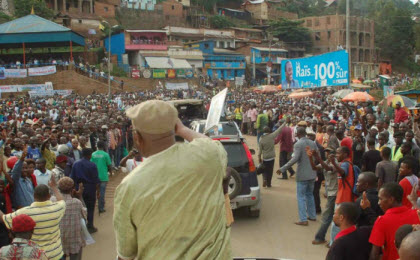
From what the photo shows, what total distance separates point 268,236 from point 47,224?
3830mm

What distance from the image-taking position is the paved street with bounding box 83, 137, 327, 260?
6.26 meters

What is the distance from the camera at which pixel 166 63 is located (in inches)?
1909

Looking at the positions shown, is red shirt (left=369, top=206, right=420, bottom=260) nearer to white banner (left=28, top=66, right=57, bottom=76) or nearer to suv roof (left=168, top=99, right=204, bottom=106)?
suv roof (left=168, top=99, right=204, bottom=106)

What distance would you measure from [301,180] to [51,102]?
2131 cm

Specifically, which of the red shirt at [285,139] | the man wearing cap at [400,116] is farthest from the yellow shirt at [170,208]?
the man wearing cap at [400,116]

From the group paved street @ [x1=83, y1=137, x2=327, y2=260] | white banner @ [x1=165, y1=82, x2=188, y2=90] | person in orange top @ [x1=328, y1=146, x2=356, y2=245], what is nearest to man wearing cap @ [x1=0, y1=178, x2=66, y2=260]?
paved street @ [x1=83, y1=137, x2=327, y2=260]

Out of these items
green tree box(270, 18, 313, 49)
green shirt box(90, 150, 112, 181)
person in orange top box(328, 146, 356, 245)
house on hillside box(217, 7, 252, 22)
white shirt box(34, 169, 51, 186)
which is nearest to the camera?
person in orange top box(328, 146, 356, 245)

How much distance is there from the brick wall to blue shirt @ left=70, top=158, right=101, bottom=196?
58537 mm

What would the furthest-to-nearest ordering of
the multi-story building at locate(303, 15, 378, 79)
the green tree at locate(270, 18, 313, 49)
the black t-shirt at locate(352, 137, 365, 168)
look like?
the multi-story building at locate(303, 15, 378, 79), the green tree at locate(270, 18, 313, 49), the black t-shirt at locate(352, 137, 365, 168)

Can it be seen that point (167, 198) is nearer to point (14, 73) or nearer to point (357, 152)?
point (357, 152)

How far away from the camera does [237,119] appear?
70.1 ft

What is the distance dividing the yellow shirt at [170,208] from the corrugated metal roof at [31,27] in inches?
1519

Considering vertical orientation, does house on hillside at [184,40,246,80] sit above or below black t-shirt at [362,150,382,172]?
above

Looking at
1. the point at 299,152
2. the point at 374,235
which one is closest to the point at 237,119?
the point at 299,152
